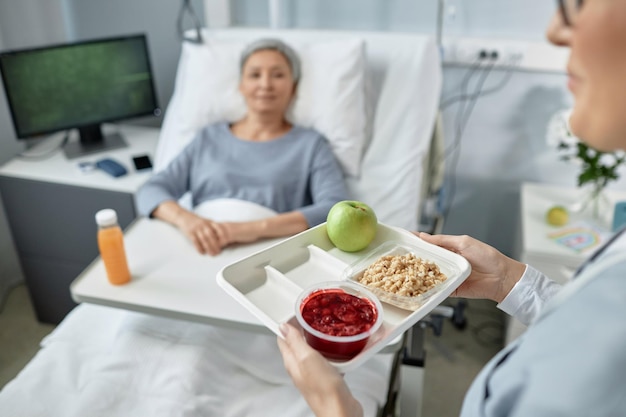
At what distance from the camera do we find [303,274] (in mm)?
1057

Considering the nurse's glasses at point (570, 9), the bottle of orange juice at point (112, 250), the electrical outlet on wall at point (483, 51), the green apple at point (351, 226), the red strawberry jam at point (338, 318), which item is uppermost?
the nurse's glasses at point (570, 9)

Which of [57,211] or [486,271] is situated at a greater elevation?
[486,271]

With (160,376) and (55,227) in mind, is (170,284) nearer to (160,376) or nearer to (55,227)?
(160,376)

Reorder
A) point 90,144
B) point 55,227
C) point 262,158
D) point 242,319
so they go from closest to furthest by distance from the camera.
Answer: point 242,319, point 262,158, point 55,227, point 90,144

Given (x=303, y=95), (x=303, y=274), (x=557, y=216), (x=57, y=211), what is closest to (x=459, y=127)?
(x=557, y=216)

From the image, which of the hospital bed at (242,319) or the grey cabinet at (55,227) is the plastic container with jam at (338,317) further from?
the grey cabinet at (55,227)

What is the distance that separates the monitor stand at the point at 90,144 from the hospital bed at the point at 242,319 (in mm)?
324

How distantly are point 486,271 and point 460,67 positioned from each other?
4.77ft

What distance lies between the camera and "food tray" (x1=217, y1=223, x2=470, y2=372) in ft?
3.00

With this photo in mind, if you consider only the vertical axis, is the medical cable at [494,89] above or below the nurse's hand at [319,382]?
above

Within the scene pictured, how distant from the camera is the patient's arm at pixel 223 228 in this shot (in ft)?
5.04

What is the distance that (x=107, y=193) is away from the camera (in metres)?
2.08

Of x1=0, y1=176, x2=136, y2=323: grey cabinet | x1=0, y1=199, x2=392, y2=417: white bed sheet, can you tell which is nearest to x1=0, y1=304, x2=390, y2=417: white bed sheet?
x1=0, y1=199, x2=392, y2=417: white bed sheet

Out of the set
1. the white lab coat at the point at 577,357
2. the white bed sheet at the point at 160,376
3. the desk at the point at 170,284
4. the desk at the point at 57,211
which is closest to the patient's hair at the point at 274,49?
the desk at the point at 57,211
